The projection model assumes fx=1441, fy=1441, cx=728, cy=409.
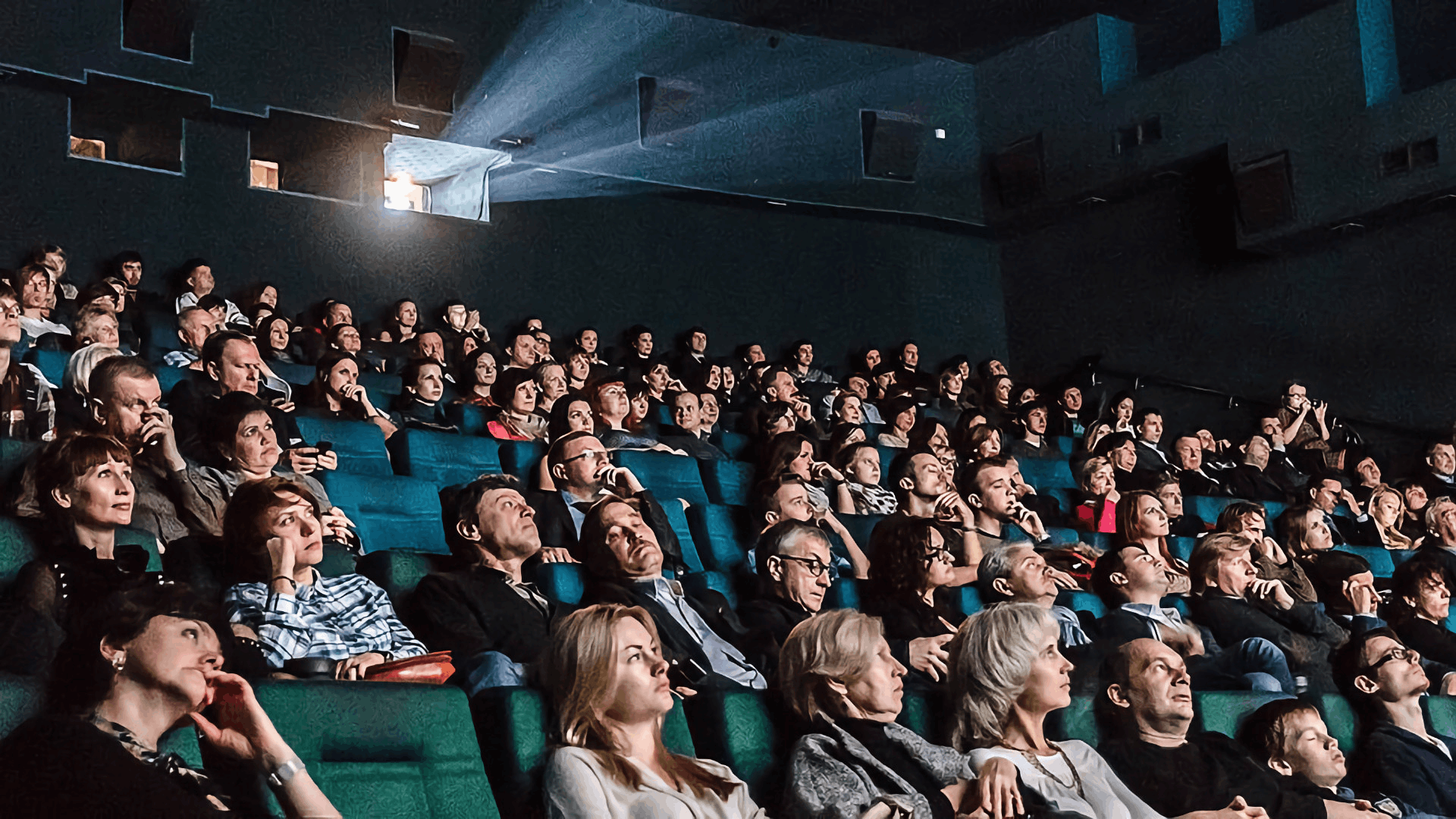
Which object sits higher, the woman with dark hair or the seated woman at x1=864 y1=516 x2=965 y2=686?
the woman with dark hair

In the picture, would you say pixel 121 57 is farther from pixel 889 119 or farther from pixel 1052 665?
pixel 1052 665

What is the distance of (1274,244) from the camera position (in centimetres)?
371

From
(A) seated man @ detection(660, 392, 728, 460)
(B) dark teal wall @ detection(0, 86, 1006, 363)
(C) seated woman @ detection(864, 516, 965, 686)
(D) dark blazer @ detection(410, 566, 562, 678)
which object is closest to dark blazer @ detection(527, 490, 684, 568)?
(C) seated woman @ detection(864, 516, 965, 686)

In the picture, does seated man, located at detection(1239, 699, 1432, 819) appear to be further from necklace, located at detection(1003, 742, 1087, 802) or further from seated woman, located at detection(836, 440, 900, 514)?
seated woman, located at detection(836, 440, 900, 514)

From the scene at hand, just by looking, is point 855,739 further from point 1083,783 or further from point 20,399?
point 20,399

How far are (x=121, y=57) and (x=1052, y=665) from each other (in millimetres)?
2775

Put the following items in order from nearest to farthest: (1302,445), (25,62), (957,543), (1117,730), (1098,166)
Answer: (1117,730) < (957,543) < (25,62) < (1302,445) < (1098,166)

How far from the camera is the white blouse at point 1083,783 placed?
1.10 meters

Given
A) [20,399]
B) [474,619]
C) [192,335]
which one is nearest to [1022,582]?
[474,619]

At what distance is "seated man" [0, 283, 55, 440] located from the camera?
1537 millimetres

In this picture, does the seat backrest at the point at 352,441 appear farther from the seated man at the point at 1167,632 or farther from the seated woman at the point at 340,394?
the seated man at the point at 1167,632

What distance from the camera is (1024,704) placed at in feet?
3.73

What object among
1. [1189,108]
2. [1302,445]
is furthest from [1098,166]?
[1302,445]

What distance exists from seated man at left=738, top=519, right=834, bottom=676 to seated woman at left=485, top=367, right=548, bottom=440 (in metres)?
0.78
